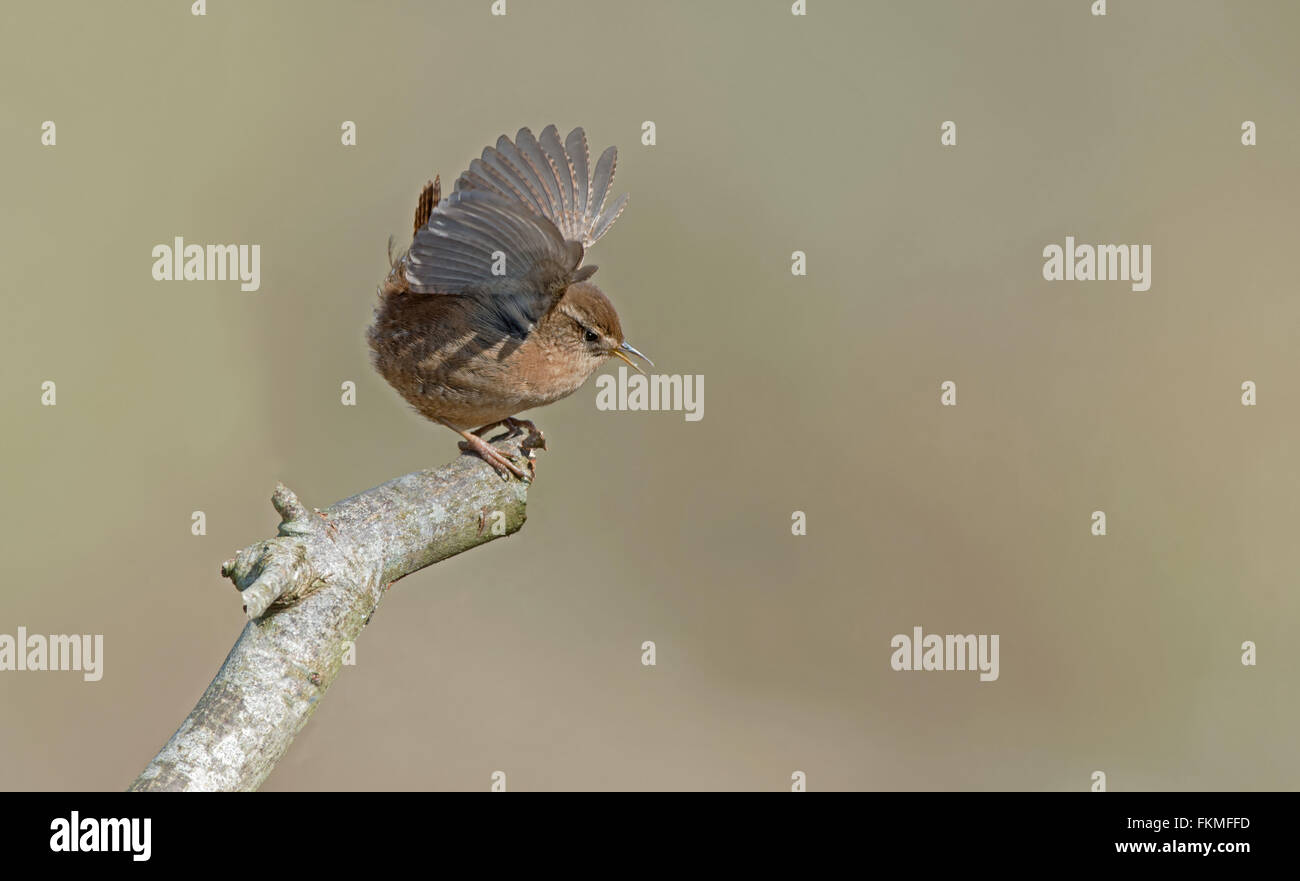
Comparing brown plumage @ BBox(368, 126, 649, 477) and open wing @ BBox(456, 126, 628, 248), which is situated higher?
open wing @ BBox(456, 126, 628, 248)

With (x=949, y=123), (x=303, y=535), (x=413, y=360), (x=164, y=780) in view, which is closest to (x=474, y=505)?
(x=303, y=535)

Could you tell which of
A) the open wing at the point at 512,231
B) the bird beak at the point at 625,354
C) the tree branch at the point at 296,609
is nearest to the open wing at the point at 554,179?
the open wing at the point at 512,231

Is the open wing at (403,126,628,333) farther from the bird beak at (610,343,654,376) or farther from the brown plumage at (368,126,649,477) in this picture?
the bird beak at (610,343,654,376)

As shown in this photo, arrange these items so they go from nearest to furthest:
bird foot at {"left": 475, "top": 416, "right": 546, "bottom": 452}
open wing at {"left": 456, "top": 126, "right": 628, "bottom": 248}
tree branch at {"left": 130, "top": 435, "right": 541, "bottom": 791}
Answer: tree branch at {"left": 130, "top": 435, "right": 541, "bottom": 791}, open wing at {"left": 456, "top": 126, "right": 628, "bottom": 248}, bird foot at {"left": 475, "top": 416, "right": 546, "bottom": 452}

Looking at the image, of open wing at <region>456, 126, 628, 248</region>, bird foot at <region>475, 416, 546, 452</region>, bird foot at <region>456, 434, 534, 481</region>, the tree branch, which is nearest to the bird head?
open wing at <region>456, 126, 628, 248</region>

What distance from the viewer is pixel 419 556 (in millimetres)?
3803

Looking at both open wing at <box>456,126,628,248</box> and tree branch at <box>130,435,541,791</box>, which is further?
open wing at <box>456,126,628,248</box>

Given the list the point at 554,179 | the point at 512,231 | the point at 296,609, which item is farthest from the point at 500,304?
the point at 296,609

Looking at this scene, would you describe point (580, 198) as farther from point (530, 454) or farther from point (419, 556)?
point (419, 556)

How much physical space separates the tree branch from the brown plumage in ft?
2.62

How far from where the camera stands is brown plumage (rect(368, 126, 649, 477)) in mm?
4578

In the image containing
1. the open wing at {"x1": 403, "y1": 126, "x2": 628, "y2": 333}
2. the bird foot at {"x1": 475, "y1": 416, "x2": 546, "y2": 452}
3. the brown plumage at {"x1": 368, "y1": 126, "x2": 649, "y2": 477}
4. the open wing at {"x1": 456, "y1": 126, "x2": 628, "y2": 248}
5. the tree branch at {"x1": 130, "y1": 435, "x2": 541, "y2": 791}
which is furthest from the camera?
the bird foot at {"x1": 475, "y1": 416, "x2": 546, "y2": 452}

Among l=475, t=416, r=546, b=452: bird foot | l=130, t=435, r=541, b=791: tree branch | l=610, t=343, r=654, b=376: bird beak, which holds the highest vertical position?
l=610, t=343, r=654, b=376: bird beak

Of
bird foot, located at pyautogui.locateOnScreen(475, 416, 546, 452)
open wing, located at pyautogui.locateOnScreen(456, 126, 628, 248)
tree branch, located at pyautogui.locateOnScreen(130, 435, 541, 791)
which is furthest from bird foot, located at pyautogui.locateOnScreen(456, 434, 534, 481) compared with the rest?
open wing, located at pyautogui.locateOnScreen(456, 126, 628, 248)
